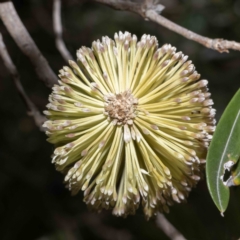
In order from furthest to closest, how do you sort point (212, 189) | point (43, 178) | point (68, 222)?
point (43, 178) → point (68, 222) → point (212, 189)

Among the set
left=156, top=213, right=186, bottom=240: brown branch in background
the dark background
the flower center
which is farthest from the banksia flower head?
the dark background

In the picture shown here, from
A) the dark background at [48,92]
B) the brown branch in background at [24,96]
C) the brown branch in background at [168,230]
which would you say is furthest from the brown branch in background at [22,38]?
the dark background at [48,92]

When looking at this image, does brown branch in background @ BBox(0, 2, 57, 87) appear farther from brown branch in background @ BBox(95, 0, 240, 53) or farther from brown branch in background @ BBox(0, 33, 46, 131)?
brown branch in background @ BBox(95, 0, 240, 53)

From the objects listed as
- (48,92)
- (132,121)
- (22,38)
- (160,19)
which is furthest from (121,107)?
(48,92)

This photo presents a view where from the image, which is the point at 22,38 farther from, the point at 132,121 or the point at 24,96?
the point at 132,121

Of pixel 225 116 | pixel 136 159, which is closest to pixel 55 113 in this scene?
pixel 136 159

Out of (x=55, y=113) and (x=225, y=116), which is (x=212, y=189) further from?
(x=55, y=113)

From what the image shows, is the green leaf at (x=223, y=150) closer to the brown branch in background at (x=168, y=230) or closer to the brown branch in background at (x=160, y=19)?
the brown branch in background at (x=160, y=19)

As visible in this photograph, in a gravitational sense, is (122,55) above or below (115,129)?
above
